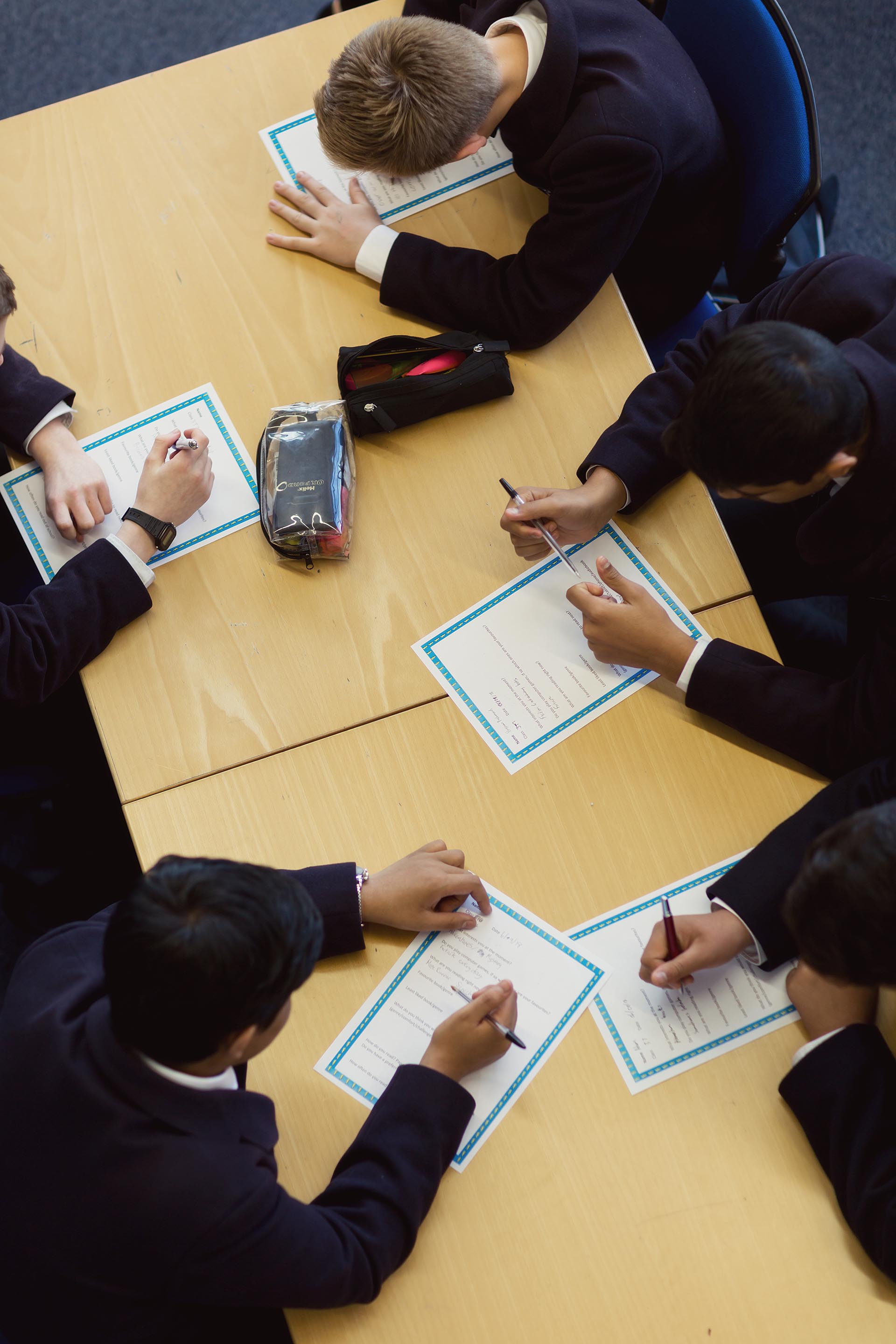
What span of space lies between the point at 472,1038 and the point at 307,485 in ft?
2.50

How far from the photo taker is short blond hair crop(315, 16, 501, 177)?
4.45ft

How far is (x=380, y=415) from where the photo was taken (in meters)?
1.46

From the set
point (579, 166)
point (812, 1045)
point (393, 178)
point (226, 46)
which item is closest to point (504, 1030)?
point (812, 1045)

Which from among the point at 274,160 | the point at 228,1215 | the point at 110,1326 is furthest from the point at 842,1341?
the point at 274,160

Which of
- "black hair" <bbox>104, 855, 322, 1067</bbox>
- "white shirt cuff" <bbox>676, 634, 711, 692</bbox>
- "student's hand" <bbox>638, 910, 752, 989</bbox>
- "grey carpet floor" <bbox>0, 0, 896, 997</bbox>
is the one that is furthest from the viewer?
"grey carpet floor" <bbox>0, 0, 896, 997</bbox>

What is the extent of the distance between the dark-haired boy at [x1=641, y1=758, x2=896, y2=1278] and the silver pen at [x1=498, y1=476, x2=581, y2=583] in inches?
18.1

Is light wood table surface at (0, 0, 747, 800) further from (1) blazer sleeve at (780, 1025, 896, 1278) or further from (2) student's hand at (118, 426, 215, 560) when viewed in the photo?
(1) blazer sleeve at (780, 1025, 896, 1278)

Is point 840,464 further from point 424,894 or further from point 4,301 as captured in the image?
point 4,301

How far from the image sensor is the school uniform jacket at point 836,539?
4.10 feet

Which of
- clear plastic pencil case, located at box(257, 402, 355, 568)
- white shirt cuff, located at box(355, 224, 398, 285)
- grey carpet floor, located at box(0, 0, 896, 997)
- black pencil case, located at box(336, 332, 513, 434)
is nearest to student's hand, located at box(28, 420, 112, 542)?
clear plastic pencil case, located at box(257, 402, 355, 568)

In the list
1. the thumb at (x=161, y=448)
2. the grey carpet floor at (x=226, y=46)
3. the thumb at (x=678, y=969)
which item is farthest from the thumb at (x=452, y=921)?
the grey carpet floor at (x=226, y=46)

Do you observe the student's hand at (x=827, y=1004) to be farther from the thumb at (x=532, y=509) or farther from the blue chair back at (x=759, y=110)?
the blue chair back at (x=759, y=110)

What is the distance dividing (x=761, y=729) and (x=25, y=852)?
4.63ft

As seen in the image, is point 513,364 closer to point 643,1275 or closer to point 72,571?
point 72,571
